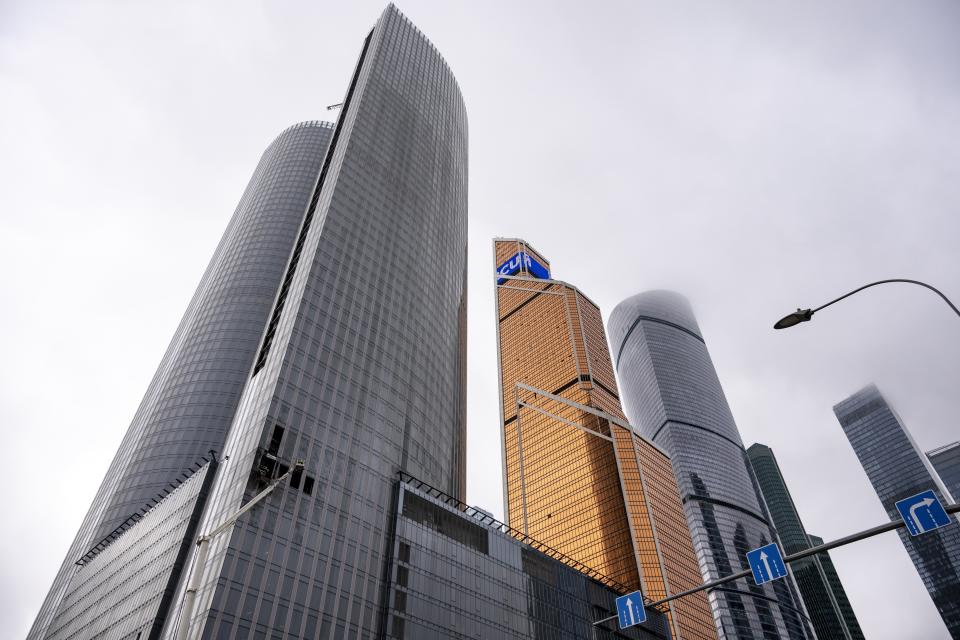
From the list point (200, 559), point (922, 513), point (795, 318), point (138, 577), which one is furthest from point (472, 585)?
point (922, 513)

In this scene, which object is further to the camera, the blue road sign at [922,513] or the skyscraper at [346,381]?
the skyscraper at [346,381]

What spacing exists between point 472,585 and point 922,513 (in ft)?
226

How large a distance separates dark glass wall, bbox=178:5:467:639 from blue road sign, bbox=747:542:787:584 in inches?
1957

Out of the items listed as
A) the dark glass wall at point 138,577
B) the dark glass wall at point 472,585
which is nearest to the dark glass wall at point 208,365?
the dark glass wall at point 138,577

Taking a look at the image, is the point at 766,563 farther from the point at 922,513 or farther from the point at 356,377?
Answer: the point at 356,377

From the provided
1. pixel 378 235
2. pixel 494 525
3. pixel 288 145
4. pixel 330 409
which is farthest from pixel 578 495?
pixel 288 145

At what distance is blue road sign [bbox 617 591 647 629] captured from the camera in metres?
22.5

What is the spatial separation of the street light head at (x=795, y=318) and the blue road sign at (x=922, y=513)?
21.0 feet

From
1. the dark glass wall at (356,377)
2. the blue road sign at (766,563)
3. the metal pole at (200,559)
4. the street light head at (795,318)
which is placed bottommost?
the blue road sign at (766,563)

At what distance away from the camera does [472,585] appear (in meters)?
78.0

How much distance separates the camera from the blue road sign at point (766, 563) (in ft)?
62.0

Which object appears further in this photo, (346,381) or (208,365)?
(208,365)

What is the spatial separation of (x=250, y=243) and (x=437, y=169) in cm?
5658

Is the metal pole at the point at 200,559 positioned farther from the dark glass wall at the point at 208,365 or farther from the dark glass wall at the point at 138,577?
the dark glass wall at the point at 208,365
